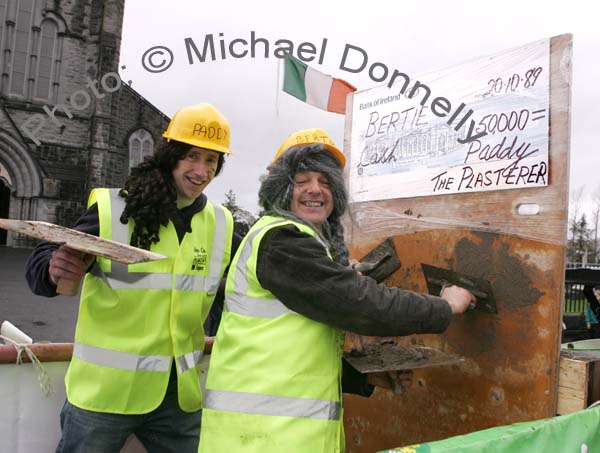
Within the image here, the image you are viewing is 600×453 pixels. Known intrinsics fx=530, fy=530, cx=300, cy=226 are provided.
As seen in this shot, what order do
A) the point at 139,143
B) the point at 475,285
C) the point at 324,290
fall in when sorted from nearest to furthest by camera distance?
the point at 324,290
the point at 475,285
the point at 139,143

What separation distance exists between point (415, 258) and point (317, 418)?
1.13 metres

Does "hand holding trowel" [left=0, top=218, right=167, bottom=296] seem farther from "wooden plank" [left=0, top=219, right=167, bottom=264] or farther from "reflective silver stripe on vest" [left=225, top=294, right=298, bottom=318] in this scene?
"reflective silver stripe on vest" [left=225, top=294, right=298, bottom=318]

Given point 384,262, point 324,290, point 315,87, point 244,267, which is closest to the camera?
point 324,290

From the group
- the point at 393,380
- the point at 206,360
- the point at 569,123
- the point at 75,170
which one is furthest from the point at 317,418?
the point at 75,170

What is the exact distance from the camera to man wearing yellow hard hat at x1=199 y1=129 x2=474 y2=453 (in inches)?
62.6

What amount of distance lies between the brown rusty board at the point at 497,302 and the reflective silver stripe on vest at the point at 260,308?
99 cm

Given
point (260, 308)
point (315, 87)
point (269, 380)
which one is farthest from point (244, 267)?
point (315, 87)

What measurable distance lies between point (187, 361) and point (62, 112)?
21.1 metres

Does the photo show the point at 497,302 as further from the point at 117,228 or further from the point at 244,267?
the point at 117,228

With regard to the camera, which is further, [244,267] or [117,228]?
[117,228]

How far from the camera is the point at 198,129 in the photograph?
2111mm

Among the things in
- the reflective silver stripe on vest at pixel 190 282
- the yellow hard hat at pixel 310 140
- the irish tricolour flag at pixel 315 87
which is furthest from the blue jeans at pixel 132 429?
Answer: the irish tricolour flag at pixel 315 87

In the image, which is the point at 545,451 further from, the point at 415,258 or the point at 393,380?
the point at 415,258

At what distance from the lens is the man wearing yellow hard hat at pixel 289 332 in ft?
5.22
